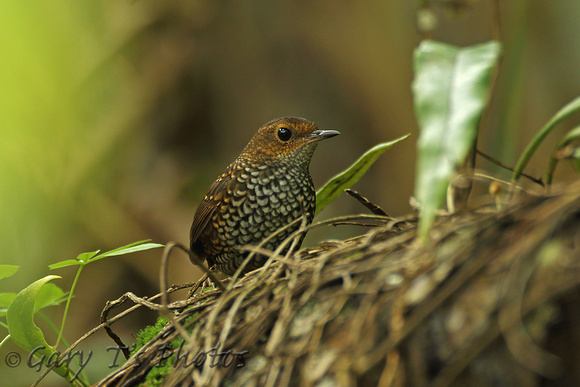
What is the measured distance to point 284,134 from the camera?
2.40 metres

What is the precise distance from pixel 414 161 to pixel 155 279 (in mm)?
2454

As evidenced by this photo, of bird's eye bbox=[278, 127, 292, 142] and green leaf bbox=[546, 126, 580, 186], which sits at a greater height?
bird's eye bbox=[278, 127, 292, 142]

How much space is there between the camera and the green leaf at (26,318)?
1508 mm

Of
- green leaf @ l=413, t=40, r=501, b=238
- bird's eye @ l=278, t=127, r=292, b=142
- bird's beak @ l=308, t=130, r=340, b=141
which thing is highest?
green leaf @ l=413, t=40, r=501, b=238

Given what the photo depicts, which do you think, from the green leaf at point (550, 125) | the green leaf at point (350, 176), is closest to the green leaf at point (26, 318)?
the green leaf at point (350, 176)

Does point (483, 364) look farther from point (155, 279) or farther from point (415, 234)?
point (155, 279)

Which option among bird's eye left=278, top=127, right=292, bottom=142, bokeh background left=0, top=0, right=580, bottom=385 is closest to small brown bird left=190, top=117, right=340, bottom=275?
bird's eye left=278, top=127, right=292, bottom=142

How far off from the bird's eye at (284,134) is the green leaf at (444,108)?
1230 millimetres

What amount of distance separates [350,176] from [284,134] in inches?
20.6

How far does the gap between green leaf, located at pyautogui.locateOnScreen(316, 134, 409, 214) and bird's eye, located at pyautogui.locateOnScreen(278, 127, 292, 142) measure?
0.36 m

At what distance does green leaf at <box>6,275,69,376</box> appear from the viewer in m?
1.51

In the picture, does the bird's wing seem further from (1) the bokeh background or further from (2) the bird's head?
(1) the bokeh background

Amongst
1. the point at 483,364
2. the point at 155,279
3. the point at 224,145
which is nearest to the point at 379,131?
the point at 224,145

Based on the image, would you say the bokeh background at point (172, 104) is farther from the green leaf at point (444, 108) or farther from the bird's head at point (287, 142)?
the green leaf at point (444, 108)
